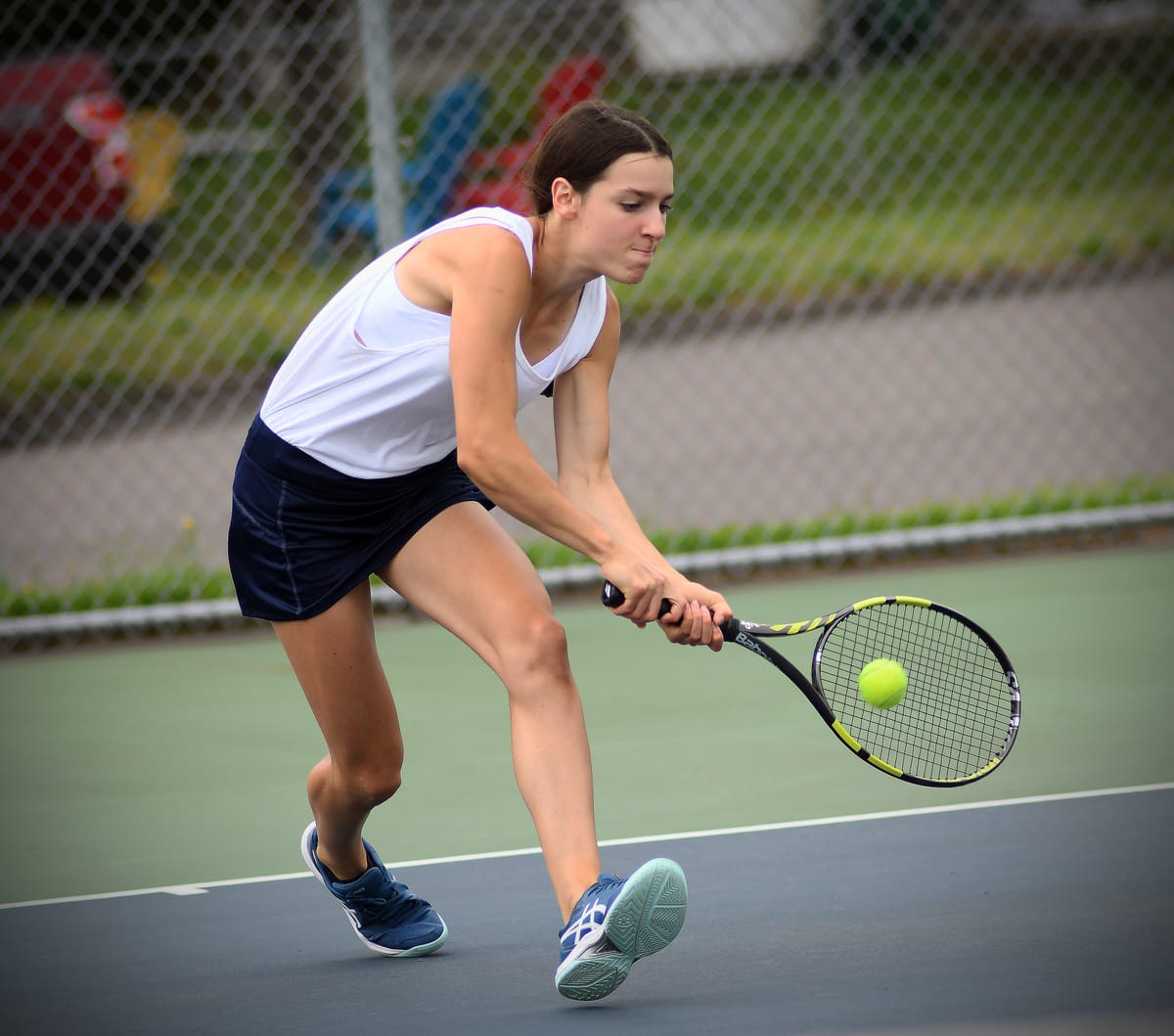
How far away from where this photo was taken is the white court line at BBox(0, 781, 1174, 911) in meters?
4.09

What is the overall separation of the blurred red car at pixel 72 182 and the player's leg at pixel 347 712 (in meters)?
6.39

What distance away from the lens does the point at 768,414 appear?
9.78 m

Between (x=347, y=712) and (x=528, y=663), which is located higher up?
(x=528, y=663)

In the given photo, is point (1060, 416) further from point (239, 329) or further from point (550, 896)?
point (550, 896)

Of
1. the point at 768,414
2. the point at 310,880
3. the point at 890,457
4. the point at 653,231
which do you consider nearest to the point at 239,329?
the point at 768,414

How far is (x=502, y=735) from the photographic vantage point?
5.29 metres

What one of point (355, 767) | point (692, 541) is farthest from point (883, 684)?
point (692, 541)

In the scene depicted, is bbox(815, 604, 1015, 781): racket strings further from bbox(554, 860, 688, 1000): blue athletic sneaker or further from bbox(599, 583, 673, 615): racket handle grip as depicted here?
bbox(554, 860, 688, 1000): blue athletic sneaker

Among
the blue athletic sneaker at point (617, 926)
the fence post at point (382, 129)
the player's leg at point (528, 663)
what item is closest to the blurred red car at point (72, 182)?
the fence post at point (382, 129)

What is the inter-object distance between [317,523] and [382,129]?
362 centimetres

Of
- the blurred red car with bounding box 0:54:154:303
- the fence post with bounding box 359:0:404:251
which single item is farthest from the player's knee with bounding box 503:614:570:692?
the blurred red car with bounding box 0:54:154:303

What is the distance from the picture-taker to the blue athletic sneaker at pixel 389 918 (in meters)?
3.58

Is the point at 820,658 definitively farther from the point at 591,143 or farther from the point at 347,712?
the point at 591,143

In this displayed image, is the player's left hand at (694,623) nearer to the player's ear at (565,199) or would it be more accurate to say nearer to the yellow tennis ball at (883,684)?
the yellow tennis ball at (883,684)
